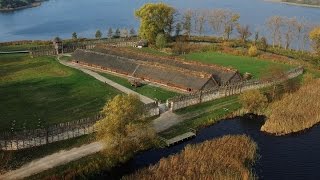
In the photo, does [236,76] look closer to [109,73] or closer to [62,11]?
[109,73]

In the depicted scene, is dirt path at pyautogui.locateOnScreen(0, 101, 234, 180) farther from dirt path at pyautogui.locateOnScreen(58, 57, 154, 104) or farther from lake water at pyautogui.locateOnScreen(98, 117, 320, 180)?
dirt path at pyautogui.locateOnScreen(58, 57, 154, 104)

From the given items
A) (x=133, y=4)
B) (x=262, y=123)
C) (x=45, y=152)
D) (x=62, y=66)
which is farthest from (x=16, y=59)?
(x=133, y=4)

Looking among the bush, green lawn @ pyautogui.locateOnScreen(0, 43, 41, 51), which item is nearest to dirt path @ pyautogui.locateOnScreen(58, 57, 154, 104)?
green lawn @ pyautogui.locateOnScreen(0, 43, 41, 51)

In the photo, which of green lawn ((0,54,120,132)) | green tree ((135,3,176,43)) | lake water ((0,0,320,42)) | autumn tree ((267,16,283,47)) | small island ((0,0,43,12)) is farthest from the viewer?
small island ((0,0,43,12))

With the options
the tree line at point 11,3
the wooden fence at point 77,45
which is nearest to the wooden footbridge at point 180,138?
the wooden fence at point 77,45

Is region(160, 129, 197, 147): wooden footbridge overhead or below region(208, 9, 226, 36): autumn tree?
below

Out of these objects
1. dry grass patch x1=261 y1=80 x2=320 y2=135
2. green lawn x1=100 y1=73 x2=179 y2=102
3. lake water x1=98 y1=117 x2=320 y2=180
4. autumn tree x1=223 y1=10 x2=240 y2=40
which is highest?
autumn tree x1=223 y1=10 x2=240 y2=40
